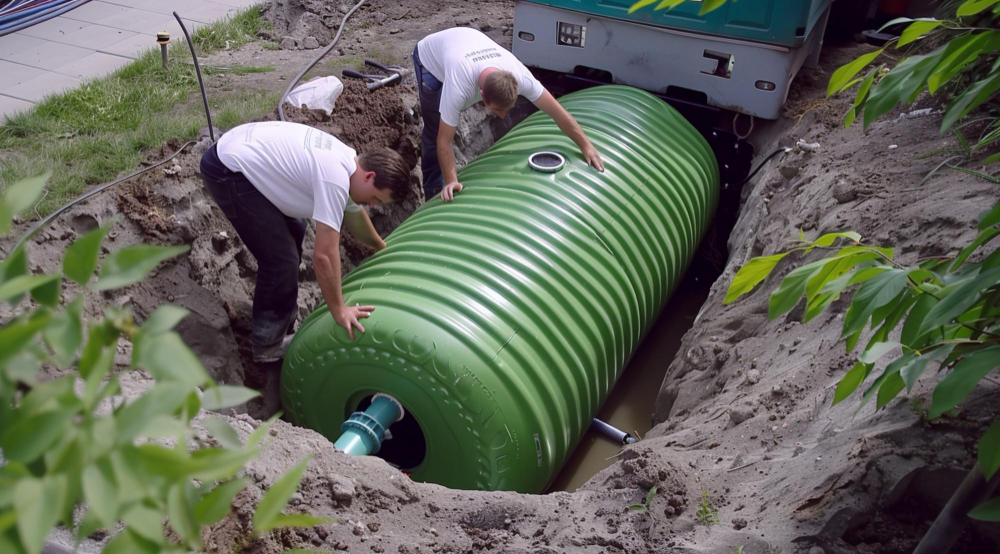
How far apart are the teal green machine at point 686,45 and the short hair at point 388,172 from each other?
8.38ft

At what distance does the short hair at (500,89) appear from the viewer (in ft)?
13.2

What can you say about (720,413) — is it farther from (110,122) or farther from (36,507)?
(110,122)

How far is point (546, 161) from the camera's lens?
4281 millimetres

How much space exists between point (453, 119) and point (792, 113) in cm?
260

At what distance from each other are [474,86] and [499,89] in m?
0.30

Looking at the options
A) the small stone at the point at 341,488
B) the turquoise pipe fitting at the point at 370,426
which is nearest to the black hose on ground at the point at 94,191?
the turquoise pipe fitting at the point at 370,426

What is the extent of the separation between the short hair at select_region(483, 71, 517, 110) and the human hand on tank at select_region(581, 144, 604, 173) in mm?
560

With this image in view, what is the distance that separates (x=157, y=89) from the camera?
475cm

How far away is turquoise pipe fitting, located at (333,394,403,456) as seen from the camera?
3.08 m

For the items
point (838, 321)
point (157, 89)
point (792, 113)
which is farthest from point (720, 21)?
point (157, 89)

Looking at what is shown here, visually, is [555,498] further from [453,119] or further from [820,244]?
[453,119]

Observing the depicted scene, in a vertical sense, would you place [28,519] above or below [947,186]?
above

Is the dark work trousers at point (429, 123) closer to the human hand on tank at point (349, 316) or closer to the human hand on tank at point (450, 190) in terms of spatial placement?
the human hand on tank at point (450, 190)

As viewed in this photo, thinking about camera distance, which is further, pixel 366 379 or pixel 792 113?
pixel 792 113
